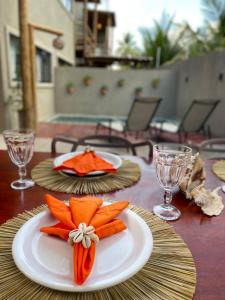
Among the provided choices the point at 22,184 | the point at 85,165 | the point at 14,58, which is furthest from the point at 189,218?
the point at 14,58

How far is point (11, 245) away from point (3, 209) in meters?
0.22

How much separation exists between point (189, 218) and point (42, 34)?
7.13 meters

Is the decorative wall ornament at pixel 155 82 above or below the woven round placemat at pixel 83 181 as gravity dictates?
above

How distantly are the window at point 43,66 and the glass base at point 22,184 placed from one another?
6.51 metres

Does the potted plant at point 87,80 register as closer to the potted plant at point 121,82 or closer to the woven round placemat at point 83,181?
the potted plant at point 121,82

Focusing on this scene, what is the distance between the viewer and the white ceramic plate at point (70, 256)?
0.45 meters

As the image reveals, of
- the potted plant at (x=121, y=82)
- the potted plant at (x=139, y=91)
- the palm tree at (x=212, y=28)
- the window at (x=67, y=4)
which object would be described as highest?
the window at (x=67, y=4)

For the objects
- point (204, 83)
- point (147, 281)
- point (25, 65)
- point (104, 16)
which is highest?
point (104, 16)

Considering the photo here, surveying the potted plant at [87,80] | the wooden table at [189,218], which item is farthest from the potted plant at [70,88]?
the wooden table at [189,218]

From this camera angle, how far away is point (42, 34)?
6.74 m

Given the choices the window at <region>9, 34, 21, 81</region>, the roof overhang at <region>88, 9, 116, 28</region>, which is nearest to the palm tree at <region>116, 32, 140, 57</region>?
the roof overhang at <region>88, 9, 116, 28</region>

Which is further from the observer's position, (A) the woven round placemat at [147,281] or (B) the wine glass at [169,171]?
(B) the wine glass at [169,171]

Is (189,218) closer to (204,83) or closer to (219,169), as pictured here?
(219,169)

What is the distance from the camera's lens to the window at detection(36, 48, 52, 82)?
6.97 meters
